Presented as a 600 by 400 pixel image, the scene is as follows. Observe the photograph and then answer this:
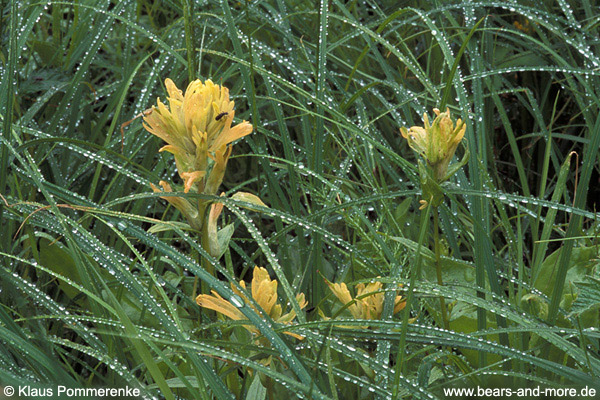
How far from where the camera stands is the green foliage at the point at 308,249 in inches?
31.5

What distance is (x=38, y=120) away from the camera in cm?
174

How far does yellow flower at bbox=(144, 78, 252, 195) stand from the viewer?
2.67 ft

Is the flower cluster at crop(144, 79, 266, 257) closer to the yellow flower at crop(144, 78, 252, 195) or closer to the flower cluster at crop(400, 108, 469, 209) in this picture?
the yellow flower at crop(144, 78, 252, 195)

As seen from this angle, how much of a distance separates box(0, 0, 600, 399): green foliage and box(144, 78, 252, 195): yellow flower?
1.7 inches

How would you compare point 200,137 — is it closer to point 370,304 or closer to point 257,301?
point 257,301

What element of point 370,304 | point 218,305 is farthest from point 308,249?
point 218,305

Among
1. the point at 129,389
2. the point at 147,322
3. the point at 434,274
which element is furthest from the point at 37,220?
the point at 434,274

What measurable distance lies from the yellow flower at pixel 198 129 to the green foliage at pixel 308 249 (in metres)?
0.04

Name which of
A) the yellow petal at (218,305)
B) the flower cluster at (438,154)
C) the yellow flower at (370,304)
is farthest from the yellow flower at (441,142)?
the yellow petal at (218,305)

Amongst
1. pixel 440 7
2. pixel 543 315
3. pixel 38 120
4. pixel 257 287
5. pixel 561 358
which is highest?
pixel 440 7

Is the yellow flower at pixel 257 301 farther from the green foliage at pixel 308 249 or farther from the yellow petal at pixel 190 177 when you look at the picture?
the yellow petal at pixel 190 177

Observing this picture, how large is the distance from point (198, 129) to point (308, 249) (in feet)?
1.28

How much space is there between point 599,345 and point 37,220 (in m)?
1.00

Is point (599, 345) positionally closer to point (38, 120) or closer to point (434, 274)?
point (434, 274)
